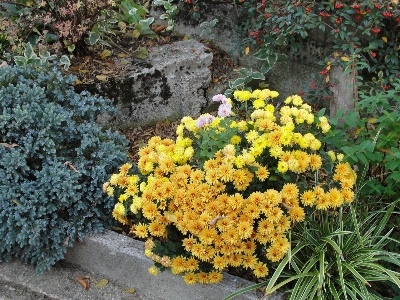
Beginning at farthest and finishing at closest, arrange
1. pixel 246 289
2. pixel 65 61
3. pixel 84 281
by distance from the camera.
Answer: pixel 65 61
pixel 84 281
pixel 246 289

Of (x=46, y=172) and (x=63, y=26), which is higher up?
(x=63, y=26)

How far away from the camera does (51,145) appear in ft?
9.22

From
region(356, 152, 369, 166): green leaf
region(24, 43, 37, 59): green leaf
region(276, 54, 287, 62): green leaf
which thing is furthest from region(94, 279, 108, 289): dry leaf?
region(276, 54, 287, 62): green leaf

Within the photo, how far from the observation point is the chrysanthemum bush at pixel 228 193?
2311 mm

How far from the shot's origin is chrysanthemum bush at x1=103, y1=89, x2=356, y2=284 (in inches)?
91.0

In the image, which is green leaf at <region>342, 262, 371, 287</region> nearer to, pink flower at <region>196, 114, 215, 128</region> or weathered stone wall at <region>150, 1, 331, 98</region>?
pink flower at <region>196, 114, 215, 128</region>

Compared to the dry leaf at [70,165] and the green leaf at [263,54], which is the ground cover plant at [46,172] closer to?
the dry leaf at [70,165]

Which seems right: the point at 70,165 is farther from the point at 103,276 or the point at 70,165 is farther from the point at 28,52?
the point at 28,52

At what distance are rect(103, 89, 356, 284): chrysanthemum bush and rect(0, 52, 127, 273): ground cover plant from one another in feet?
0.92

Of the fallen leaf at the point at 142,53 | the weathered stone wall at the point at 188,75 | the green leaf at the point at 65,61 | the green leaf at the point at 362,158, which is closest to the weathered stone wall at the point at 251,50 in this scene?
the weathered stone wall at the point at 188,75

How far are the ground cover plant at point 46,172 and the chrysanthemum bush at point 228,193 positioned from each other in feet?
0.92

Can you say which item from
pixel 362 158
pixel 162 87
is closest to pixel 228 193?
pixel 362 158

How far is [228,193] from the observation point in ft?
8.14

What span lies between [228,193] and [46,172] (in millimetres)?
1054
